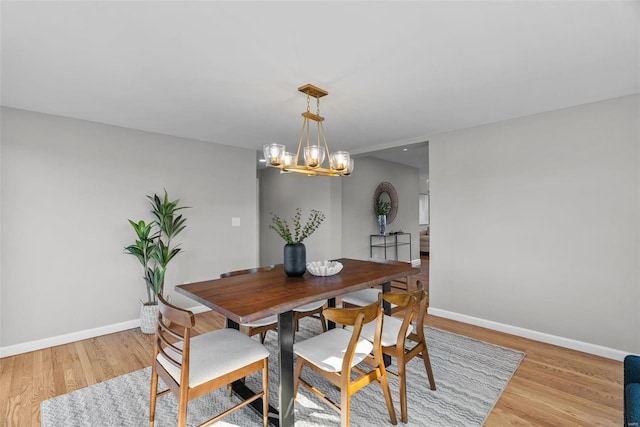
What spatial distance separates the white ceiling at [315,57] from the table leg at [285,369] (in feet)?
5.50

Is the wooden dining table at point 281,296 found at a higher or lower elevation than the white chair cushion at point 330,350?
higher

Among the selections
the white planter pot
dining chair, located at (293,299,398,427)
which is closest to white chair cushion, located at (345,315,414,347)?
dining chair, located at (293,299,398,427)

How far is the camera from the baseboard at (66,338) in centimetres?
276

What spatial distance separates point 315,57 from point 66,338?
3.68m

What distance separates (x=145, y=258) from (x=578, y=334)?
455 cm

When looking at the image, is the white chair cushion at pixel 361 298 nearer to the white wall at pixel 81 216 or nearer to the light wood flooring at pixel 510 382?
the light wood flooring at pixel 510 382

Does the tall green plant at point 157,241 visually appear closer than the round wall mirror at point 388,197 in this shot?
Yes

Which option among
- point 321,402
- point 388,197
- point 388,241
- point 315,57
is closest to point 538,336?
point 321,402

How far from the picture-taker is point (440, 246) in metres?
3.76

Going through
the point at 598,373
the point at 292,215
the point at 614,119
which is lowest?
the point at 598,373

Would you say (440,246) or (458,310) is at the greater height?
(440,246)

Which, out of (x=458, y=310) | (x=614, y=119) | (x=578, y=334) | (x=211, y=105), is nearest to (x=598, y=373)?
(x=578, y=334)

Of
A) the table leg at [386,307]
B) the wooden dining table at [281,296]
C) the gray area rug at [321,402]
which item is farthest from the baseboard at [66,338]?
the table leg at [386,307]

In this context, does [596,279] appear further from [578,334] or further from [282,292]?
[282,292]
